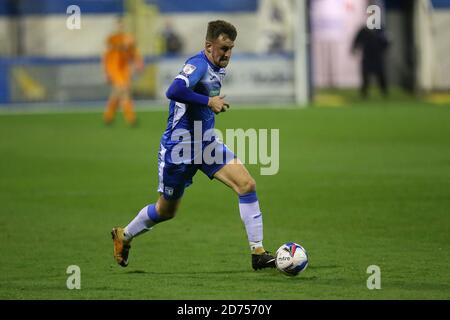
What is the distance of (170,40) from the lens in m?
33.9

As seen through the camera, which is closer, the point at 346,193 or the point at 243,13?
the point at 346,193

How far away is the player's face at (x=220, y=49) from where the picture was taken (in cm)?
900

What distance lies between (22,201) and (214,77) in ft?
19.3

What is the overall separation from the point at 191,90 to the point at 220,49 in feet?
1.55

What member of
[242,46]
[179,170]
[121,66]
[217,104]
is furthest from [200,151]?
[242,46]

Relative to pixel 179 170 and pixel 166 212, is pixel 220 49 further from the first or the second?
pixel 166 212

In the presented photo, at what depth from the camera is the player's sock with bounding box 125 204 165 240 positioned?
9.50 metres

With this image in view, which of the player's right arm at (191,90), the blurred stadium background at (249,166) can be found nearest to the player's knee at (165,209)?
the blurred stadium background at (249,166)

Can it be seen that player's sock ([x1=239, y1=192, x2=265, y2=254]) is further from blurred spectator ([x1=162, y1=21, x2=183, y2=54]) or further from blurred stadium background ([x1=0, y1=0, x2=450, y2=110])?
blurred spectator ([x1=162, y1=21, x2=183, y2=54])

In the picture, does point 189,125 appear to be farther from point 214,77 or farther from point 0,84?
point 0,84

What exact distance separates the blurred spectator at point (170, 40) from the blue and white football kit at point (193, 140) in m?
24.7

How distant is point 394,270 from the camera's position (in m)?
9.02

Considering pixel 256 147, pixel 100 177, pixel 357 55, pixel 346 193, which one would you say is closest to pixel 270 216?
pixel 346 193
